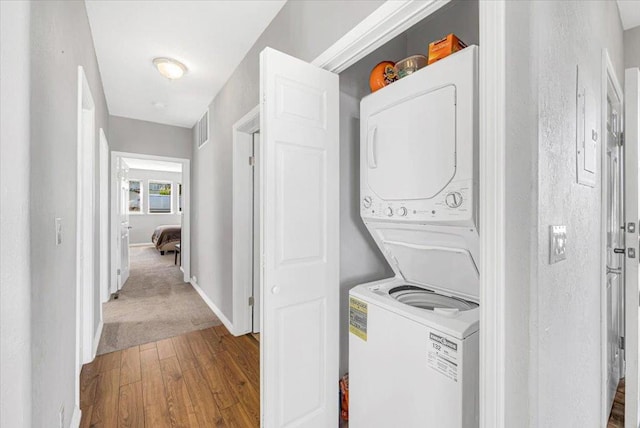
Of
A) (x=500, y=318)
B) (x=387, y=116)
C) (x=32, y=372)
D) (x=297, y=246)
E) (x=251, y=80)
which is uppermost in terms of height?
(x=251, y=80)

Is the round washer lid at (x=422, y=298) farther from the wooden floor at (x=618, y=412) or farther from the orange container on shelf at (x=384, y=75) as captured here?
the wooden floor at (x=618, y=412)

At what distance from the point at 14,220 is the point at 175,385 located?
1695 millimetres

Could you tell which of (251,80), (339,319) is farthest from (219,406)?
(251,80)

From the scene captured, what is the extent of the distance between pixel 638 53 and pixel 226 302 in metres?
4.10

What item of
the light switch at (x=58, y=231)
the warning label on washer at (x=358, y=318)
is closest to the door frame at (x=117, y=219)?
the light switch at (x=58, y=231)

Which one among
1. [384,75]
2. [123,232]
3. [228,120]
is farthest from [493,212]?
[123,232]

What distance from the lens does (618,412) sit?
1.79 m

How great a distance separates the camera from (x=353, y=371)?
1475mm

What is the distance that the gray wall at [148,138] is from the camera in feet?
13.5

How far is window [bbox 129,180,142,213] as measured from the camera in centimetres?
872

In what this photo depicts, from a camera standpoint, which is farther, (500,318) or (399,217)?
(399,217)

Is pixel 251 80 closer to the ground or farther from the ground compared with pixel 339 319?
farther from the ground

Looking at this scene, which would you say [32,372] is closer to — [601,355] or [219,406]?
[219,406]

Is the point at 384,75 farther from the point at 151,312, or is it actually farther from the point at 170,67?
the point at 151,312
